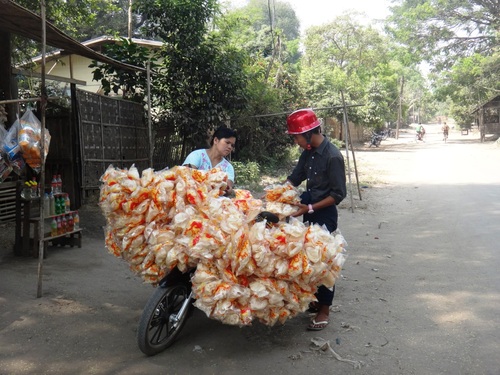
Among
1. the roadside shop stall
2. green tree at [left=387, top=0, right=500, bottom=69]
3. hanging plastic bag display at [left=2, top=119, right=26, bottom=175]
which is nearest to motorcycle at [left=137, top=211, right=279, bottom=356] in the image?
the roadside shop stall

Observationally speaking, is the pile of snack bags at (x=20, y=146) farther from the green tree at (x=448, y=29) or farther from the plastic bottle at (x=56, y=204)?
the green tree at (x=448, y=29)

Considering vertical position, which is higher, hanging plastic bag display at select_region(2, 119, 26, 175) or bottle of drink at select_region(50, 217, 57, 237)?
hanging plastic bag display at select_region(2, 119, 26, 175)

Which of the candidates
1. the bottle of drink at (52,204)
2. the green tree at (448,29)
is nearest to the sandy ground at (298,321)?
the bottle of drink at (52,204)

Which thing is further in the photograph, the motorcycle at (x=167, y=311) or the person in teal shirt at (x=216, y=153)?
the person in teal shirt at (x=216, y=153)

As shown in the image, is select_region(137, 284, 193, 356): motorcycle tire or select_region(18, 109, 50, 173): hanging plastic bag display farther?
select_region(18, 109, 50, 173): hanging plastic bag display

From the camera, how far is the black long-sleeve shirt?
13.1 feet

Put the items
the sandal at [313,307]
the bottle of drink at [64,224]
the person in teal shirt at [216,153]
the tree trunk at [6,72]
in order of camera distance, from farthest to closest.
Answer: the tree trunk at [6,72] < the bottle of drink at [64,224] < the person in teal shirt at [216,153] < the sandal at [313,307]

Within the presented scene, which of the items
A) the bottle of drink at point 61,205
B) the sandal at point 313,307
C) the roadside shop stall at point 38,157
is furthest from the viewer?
the bottle of drink at point 61,205

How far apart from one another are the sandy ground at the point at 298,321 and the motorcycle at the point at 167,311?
109 mm

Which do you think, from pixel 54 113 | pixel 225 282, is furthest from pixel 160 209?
pixel 54 113

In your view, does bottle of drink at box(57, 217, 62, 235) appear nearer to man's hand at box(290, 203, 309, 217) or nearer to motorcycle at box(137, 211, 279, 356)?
motorcycle at box(137, 211, 279, 356)

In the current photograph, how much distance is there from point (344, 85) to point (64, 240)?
25.5m

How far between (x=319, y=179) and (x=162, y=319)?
67.8 inches

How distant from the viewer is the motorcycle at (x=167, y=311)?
133 inches
